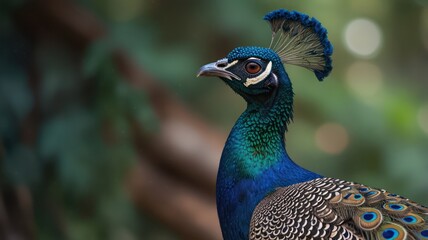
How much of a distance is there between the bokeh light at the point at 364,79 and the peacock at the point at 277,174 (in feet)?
9.03

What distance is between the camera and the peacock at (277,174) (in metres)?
2.64

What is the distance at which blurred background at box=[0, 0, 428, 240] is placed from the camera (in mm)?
5207

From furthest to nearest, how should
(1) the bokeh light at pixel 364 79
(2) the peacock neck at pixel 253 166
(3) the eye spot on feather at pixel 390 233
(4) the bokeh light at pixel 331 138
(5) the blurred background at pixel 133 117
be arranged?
(1) the bokeh light at pixel 364 79 → (4) the bokeh light at pixel 331 138 → (5) the blurred background at pixel 133 117 → (2) the peacock neck at pixel 253 166 → (3) the eye spot on feather at pixel 390 233

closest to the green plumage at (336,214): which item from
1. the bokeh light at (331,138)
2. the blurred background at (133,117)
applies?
the blurred background at (133,117)

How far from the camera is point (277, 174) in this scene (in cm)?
296

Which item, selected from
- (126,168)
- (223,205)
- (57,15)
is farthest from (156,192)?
(223,205)

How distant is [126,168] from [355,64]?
212 cm

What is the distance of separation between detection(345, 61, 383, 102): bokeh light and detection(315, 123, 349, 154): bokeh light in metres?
0.30

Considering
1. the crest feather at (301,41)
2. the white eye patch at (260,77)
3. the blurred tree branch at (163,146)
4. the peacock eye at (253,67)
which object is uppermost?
the crest feather at (301,41)

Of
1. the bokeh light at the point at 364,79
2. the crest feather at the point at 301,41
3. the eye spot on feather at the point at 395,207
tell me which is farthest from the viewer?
the bokeh light at the point at 364,79

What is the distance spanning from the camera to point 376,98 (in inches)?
227

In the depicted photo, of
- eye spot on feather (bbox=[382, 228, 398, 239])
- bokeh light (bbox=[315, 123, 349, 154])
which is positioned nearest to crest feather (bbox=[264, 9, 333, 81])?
eye spot on feather (bbox=[382, 228, 398, 239])

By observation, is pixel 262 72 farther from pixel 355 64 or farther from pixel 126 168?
pixel 355 64

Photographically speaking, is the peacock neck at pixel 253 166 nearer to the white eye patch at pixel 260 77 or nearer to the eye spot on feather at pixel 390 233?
the white eye patch at pixel 260 77
